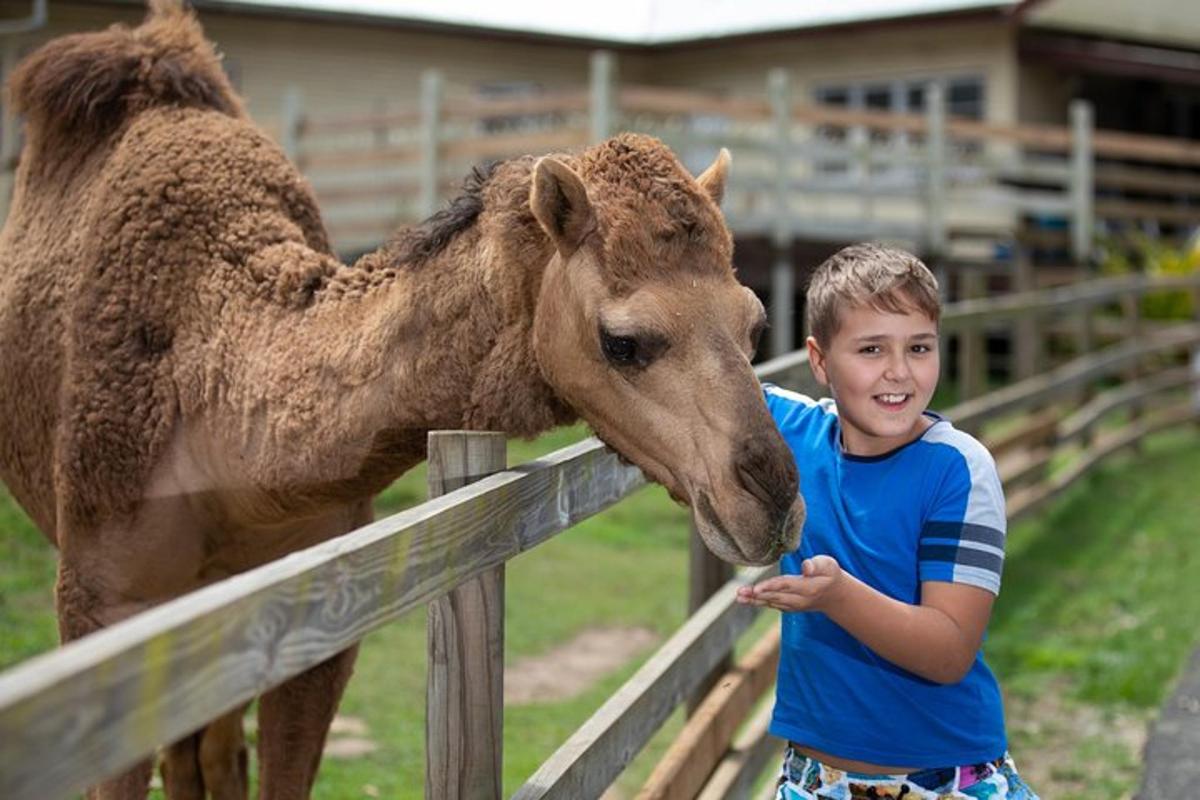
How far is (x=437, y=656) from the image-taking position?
106 inches

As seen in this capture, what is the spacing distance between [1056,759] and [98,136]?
172 inches

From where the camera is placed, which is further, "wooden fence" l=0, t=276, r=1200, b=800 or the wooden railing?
the wooden railing

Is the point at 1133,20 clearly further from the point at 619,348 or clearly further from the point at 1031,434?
the point at 619,348

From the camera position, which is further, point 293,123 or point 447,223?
point 293,123

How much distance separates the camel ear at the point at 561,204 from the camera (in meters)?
3.09

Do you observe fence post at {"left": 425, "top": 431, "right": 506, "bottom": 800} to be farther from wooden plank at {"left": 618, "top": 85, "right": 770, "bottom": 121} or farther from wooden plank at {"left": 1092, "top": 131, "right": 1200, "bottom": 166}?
wooden plank at {"left": 1092, "top": 131, "right": 1200, "bottom": 166}

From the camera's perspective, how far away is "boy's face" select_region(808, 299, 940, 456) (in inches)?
116

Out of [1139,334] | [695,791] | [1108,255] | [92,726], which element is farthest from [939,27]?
[92,726]

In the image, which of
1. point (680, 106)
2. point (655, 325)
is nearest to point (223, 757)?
point (655, 325)

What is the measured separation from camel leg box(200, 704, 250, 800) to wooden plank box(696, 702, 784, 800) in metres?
1.50

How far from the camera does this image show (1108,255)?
61.1 ft

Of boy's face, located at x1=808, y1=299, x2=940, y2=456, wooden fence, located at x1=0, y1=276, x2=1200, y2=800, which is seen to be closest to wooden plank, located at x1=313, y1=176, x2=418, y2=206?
wooden fence, located at x1=0, y1=276, x2=1200, y2=800

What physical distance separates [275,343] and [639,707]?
133 centimetres

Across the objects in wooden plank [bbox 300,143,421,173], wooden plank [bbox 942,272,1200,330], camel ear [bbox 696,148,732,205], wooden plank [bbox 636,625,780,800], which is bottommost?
wooden plank [bbox 636,625,780,800]
